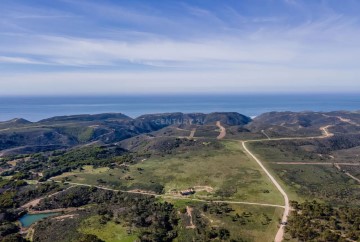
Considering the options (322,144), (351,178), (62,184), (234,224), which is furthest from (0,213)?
(322,144)

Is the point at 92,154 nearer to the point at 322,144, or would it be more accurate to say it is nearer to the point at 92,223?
the point at 92,223

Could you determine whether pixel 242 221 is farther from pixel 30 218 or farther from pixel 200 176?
pixel 30 218

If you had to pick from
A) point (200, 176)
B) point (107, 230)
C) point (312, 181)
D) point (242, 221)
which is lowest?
point (107, 230)

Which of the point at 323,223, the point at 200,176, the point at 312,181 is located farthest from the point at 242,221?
the point at 312,181

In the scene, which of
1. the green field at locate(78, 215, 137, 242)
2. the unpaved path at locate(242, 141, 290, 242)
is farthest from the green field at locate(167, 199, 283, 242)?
the green field at locate(78, 215, 137, 242)

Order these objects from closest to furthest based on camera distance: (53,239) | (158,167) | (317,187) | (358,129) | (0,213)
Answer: (53,239)
(0,213)
(317,187)
(158,167)
(358,129)

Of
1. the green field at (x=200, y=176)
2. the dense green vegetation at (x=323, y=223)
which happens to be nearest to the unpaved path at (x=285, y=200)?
the dense green vegetation at (x=323, y=223)
